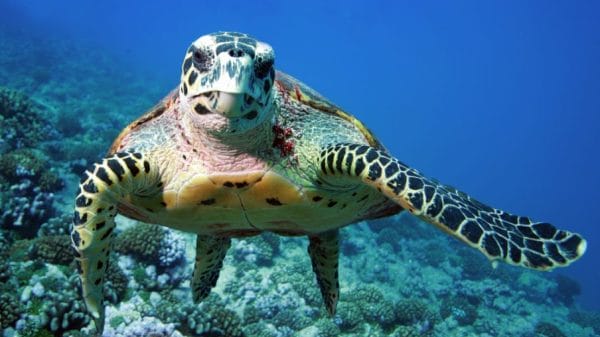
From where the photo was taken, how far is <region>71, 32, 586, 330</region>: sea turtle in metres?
2.36

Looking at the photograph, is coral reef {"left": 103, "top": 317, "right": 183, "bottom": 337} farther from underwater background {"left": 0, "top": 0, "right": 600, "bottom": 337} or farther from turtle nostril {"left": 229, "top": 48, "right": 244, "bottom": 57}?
turtle nostril {"left": 229, "top": 48, "right": 244, "bottom": 57}

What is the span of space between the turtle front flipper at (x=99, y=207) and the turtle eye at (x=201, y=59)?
91cm

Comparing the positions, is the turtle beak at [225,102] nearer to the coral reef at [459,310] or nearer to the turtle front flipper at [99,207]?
the turtle front flipper at [99,207]

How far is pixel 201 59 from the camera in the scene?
8.00ft

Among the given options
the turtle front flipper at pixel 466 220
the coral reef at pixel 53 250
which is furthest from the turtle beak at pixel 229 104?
the coral reef at pixel 53 250

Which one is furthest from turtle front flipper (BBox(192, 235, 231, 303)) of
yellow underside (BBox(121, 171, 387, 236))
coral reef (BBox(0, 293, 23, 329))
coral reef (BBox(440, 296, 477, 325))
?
coral reef (BBox(440, 296, 477, 325))

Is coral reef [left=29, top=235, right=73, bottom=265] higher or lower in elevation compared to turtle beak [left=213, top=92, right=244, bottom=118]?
lower

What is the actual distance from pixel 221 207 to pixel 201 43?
4.71 feet

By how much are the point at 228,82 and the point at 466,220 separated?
5.60 ft

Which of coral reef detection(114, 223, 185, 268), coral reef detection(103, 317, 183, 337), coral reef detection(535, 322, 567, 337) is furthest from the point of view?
coral reef detection(535, 322, 567, 337)

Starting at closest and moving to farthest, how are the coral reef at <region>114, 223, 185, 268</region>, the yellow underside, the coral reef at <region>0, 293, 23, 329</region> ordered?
the yellow underside, the coral reef at <region>0, 293, 23, 329</region>, the coral reef at <region>114, 223, 185, 268</region>

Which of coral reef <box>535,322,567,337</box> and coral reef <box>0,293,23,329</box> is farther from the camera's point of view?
coral reef <box>535,322,567,337</box>

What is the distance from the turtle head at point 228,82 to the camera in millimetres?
2221

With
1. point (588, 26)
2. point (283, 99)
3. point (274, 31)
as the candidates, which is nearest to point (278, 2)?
point (274, 31)
